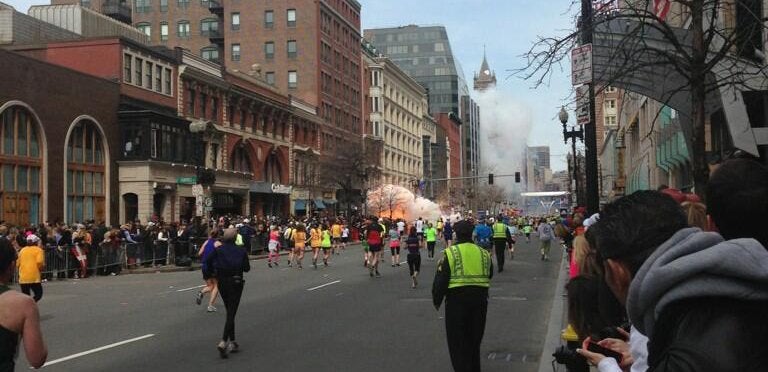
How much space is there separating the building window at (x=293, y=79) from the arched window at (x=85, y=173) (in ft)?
125

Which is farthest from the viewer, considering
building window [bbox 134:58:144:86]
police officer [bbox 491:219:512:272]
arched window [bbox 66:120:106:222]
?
building window [bbox 134:58:144:86]

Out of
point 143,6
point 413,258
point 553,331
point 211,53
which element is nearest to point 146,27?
point 143,6

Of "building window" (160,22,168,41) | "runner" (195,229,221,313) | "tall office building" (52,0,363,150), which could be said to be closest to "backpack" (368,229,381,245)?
"runner" (195,229,221,313)

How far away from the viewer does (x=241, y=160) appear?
195ft

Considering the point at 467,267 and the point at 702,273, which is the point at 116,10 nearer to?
the point at 467,267

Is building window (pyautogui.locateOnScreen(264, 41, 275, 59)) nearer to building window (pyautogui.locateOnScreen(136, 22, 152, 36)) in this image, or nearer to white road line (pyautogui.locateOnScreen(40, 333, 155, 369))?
building window (pyautogui.locateOnScreen(136, 22, 152, 36))

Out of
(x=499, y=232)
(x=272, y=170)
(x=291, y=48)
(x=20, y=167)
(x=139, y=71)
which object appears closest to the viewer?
(x=499, y=232)

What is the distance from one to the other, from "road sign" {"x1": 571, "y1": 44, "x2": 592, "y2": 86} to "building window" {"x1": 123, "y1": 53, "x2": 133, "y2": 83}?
3675 cm

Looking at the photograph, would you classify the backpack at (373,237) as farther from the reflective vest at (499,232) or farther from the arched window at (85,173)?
the arched window at (85,173)

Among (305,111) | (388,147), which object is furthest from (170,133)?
(388,147)

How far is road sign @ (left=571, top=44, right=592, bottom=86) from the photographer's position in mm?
11547

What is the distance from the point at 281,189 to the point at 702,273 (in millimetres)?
63317

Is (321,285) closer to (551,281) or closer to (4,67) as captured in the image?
(551,281)

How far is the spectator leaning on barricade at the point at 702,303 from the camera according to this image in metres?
1.85
